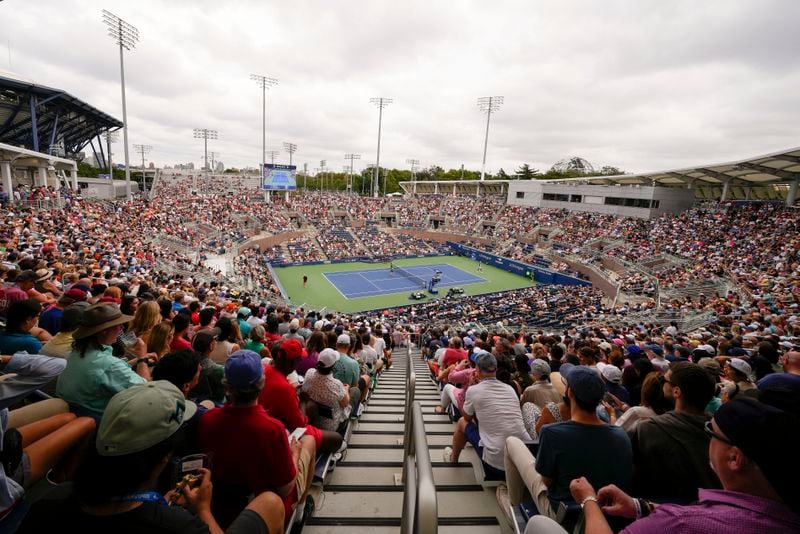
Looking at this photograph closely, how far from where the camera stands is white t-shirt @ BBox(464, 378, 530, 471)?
3547mm

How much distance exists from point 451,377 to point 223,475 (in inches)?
164

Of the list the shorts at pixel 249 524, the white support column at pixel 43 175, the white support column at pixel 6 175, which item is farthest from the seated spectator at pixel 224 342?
the white support column at pixel 43 175

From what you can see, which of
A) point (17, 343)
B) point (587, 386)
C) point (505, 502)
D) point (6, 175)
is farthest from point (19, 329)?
point (6, 175)

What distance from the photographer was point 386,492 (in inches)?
137

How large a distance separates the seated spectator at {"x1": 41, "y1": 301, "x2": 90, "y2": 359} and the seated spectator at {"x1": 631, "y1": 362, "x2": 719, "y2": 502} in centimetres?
512

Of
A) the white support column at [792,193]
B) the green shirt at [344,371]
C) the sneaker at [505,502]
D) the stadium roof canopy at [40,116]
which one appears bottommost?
the sneaker at [505,502]

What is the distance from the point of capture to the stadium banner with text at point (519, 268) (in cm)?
3284

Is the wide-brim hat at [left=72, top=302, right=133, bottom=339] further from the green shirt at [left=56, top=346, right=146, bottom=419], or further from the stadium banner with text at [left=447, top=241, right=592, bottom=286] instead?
the stadium banner with text at [left=447, top=241, right=592, bottom=286]

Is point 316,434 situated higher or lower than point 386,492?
higher

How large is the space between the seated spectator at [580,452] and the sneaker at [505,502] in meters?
0.41

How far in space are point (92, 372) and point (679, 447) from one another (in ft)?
14.6

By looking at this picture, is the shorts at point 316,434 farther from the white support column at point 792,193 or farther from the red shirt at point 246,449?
the white support column at point 792,193

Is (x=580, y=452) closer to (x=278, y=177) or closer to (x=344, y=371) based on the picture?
(x=344, y=371)

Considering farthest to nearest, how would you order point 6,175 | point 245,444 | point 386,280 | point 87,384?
point 386,280, point 6,175, point 87,384, point 245,444
